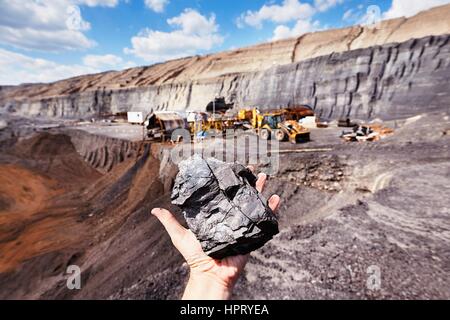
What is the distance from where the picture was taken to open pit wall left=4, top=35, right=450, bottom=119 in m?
22.5

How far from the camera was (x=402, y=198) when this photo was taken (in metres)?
6.78

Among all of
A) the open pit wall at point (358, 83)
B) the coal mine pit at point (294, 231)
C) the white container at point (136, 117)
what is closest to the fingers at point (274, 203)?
the coal mine pit at point (294, 231)

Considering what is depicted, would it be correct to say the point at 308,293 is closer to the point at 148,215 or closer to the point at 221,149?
the point at 148,215

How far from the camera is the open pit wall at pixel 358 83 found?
884 inches

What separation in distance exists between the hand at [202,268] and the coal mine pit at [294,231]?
201 centimetres

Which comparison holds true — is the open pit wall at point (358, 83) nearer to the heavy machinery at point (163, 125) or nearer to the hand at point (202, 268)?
the heavy machinery at point (163, 125)

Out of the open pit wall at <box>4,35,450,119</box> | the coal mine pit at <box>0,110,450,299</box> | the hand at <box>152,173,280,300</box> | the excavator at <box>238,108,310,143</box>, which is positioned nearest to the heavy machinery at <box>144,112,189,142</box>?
the coal mine pit at <box>0,110,450,299</box>

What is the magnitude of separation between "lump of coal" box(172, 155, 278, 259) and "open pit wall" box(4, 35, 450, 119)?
78.3 feet

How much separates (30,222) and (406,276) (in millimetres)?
20450

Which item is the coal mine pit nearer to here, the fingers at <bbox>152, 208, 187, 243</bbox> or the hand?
the hand

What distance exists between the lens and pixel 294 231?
6.28 metres

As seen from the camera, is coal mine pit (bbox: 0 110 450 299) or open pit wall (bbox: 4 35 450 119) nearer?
coal mine pit (bbox: 0 110 450 299)
